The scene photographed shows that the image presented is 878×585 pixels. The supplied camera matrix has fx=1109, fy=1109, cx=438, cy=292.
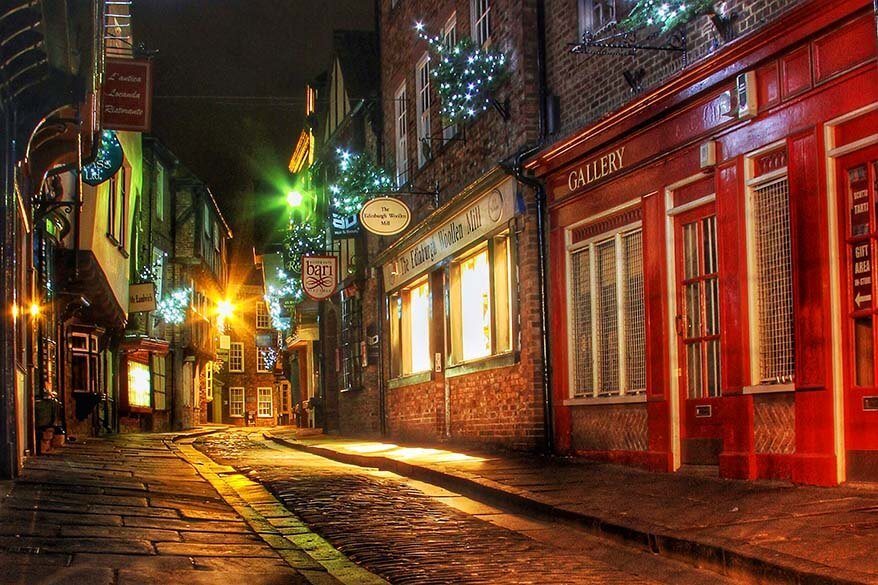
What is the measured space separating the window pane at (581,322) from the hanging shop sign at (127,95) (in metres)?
6.49

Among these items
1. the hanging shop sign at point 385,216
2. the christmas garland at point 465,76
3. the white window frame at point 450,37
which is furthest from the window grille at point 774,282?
the hanging shop sign at point 385,216

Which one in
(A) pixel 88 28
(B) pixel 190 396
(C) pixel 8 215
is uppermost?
(A) pixel 88 28

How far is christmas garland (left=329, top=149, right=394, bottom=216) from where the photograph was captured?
21.8 meters

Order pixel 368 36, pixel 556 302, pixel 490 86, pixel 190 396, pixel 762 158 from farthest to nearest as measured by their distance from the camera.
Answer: pixel 190 396 < pixel 368 36 < pixel 490 86 < pixel 556 302 < pixel 762 158

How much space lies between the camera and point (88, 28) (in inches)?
430

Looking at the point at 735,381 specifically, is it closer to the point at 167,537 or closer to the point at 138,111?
the point at 167,537

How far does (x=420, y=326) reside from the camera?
21.0m

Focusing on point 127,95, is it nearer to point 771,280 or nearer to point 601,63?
point 601,63

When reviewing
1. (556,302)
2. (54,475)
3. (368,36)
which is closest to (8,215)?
(54,475)

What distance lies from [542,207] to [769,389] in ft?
17.2

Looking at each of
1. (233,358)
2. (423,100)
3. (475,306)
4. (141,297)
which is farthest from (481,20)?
(233,358)

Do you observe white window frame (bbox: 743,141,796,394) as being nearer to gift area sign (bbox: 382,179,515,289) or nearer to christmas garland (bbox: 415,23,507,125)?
gift area sign (bbox: 382,179,515,289)

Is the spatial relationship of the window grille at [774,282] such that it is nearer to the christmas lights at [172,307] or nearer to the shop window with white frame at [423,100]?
the shop window with white frame at [423,100]

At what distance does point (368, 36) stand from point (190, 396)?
23.5 metres
